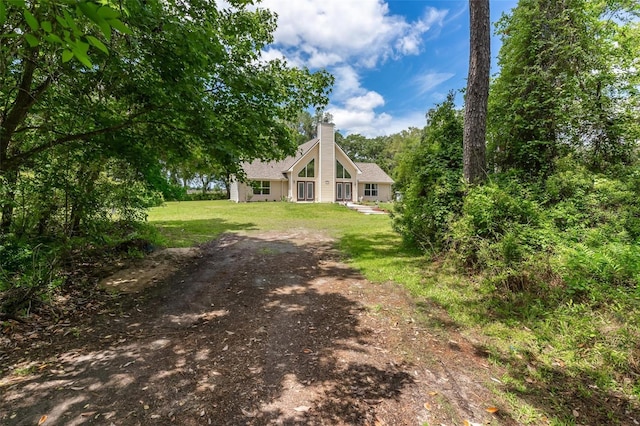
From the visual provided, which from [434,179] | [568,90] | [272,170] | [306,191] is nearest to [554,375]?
[434,179]

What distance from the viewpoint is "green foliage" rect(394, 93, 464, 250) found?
22.1 feet

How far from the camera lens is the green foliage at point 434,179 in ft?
22.1

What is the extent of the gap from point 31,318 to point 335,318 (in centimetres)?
432

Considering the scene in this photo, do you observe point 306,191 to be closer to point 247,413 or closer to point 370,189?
point 370,189

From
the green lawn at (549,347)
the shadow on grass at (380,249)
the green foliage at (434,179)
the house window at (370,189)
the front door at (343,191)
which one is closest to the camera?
the green lawn at (549,347)

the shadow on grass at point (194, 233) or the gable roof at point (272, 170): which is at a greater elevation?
the gable roof at point (272, 170)

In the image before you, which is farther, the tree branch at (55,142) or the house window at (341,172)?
the house window at (341,172)

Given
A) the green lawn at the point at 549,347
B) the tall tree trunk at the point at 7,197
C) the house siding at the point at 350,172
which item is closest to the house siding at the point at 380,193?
the house siding at the point at 350,172

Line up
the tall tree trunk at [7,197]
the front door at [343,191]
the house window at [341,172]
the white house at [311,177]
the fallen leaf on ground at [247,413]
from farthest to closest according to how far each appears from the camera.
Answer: the front door at [343,191] < the house window at [341,172] < the white house at [311,177] < the tall tree trunk at [7,197] < the fallen leaf on ground at [247,413]

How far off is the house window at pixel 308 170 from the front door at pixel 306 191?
777 millimetres

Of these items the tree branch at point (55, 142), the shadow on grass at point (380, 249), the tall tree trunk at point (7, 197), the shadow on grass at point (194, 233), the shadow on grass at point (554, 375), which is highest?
the tree branch at point (55, 142)

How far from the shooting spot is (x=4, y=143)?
4.41 m

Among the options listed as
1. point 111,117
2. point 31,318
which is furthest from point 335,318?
point 111,117

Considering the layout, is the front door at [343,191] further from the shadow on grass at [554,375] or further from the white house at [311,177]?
the shadow on grass at [554,375]
